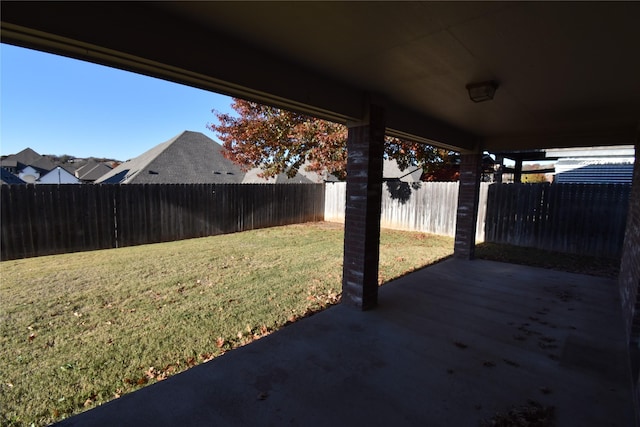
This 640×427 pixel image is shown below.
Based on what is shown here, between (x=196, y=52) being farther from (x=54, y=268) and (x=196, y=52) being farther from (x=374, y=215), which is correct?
(x=54, y=268)

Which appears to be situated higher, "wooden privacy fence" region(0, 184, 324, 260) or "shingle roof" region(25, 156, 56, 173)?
"shingle roof" region(25, 156, 56, 173)

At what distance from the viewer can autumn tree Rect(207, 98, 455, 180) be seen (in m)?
11.0

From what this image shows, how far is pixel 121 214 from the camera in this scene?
801 centimetres

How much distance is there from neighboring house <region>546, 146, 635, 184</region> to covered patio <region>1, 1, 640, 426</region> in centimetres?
766

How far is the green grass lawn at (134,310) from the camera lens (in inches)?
96.1

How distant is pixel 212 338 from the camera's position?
10.2ft

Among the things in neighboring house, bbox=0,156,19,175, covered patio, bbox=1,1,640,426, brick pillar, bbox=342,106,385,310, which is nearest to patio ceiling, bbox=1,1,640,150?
covered patio, bbox=1,1,640,426

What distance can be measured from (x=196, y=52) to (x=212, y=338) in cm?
259

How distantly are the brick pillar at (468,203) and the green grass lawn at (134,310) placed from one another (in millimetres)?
652

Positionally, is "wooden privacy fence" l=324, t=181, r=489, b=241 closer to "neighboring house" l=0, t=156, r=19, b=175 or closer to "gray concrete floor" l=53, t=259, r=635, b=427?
"gray concrete floor" l=53, t=259, r=635, b=427

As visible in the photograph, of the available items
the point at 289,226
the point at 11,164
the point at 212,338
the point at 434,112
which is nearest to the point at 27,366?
the point at 212,338

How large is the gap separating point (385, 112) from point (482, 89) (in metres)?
1.00

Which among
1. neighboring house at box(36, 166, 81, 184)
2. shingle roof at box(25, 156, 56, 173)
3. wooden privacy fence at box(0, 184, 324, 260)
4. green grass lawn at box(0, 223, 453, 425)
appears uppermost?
shingle roof at box(25, 156, 56, 173)

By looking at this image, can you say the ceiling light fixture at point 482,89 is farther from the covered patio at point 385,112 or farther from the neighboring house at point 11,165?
the neighboring house at point 11,165
